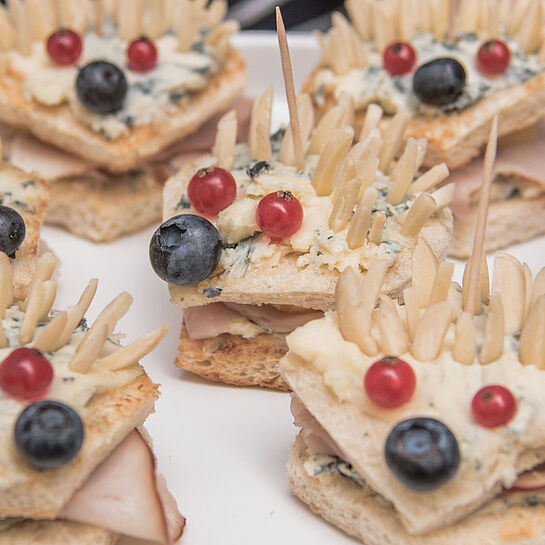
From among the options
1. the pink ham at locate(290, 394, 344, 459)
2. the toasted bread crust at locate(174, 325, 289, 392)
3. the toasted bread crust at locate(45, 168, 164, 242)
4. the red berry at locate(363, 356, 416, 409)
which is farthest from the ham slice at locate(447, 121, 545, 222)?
the red berry at locate(363, 356, 416, 409)

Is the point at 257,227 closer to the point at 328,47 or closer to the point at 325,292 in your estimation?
the point at 325,292

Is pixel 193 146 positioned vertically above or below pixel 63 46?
below

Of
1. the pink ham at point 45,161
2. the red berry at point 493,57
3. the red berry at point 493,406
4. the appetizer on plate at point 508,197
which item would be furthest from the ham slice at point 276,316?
the red berry at point 493,57

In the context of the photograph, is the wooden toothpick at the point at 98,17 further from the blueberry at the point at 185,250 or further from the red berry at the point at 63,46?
the blueberry at the point at 185,250

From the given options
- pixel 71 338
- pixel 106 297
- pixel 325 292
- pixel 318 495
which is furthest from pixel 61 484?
pixel 106 297

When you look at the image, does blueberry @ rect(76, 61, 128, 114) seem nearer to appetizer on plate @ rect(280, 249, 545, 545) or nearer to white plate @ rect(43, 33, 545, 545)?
white plate @ rect(43, 33, 545, 545)

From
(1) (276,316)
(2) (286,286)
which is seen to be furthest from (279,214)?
(1) (276,316)

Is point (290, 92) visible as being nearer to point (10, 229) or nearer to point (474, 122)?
point (474, 122)
